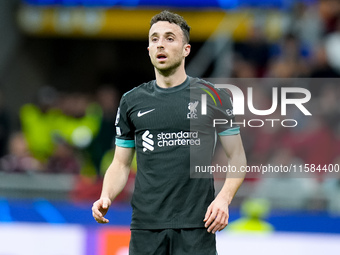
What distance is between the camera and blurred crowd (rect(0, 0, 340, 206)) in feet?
23.8

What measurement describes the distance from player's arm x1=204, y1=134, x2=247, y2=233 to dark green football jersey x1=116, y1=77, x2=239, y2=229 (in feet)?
0.22

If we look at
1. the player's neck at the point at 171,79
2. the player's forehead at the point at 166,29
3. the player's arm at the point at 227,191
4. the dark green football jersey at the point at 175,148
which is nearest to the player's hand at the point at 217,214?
the player's arm at the point at 227,191

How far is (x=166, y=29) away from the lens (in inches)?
152

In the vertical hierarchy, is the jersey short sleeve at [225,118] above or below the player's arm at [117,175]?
above

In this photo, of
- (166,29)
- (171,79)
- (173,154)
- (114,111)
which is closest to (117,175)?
(173,154)

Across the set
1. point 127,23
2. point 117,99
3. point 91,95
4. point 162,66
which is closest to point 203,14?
point 127,23

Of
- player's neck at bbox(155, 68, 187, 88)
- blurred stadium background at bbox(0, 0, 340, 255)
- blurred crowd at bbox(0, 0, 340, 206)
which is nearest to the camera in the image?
player's neck at bbox(155, 68, 187, 88)

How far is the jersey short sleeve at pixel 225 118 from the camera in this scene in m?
3.88

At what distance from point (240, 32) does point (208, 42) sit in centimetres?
86

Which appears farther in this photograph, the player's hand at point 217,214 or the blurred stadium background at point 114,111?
the blurred stadium background at point 114,111

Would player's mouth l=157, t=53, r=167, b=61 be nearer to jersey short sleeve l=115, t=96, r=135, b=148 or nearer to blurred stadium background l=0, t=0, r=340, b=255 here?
jersey short sleeve l=115, t=96, r=135, b=148

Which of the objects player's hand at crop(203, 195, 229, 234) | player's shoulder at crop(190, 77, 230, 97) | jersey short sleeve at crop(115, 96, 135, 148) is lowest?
player's hand at crop(203, 195, 229, 234)

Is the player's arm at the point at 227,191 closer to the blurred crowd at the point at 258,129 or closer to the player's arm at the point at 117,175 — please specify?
the player's arm at the point at 117,175

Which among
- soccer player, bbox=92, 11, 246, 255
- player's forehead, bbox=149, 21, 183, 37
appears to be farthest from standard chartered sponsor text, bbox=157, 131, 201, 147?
player's forehead, bbox=149, 21, 183, 37
